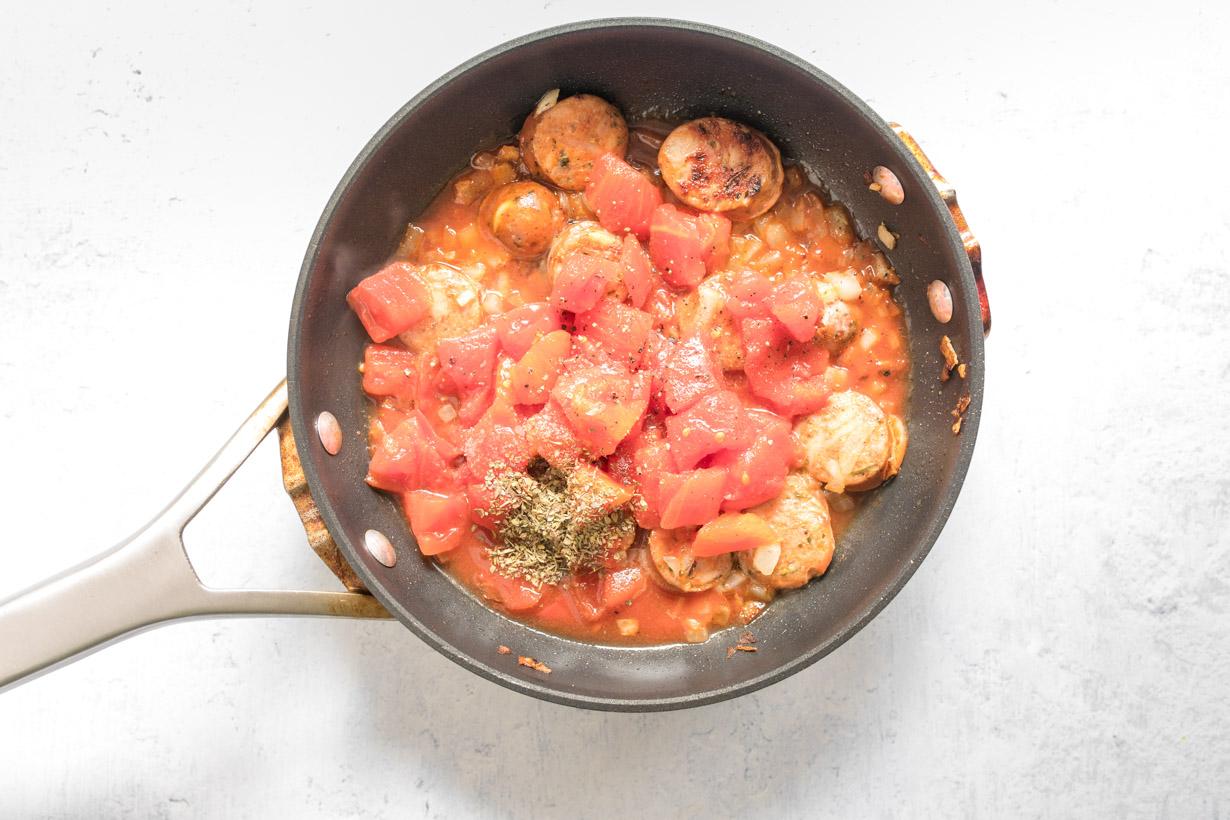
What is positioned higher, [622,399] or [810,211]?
[810,211]

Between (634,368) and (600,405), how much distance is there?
0.91ft

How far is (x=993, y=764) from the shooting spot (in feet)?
11.7

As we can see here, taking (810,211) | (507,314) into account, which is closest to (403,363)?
(507,314)

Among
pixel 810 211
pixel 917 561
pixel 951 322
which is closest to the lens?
pixel 917 561

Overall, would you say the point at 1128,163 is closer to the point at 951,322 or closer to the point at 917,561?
the point at 951,322

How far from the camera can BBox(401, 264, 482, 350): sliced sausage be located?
327 centimetres

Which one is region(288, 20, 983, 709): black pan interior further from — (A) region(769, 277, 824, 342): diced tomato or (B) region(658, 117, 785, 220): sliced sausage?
(A) region(769, 277, 824, 342): diced tomato

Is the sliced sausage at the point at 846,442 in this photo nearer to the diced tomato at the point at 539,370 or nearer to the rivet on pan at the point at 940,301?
the rivet on pan at the point at 940,301

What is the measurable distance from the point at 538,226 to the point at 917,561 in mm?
1696

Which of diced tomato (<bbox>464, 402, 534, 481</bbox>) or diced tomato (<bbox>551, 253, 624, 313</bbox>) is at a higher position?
diced tomato (<bbox>551, 253, 624, 313</bbox>)

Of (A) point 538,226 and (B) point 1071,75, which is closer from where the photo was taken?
(A) point 538,226

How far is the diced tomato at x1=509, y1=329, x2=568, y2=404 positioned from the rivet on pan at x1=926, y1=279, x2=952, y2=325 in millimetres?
1297

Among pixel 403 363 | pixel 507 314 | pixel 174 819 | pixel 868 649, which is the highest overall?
pixel 507 314

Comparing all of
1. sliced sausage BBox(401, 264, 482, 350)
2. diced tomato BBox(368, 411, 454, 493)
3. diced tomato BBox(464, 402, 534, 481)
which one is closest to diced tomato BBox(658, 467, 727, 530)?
diced tomato BBox(464, 402, 534, 481)
